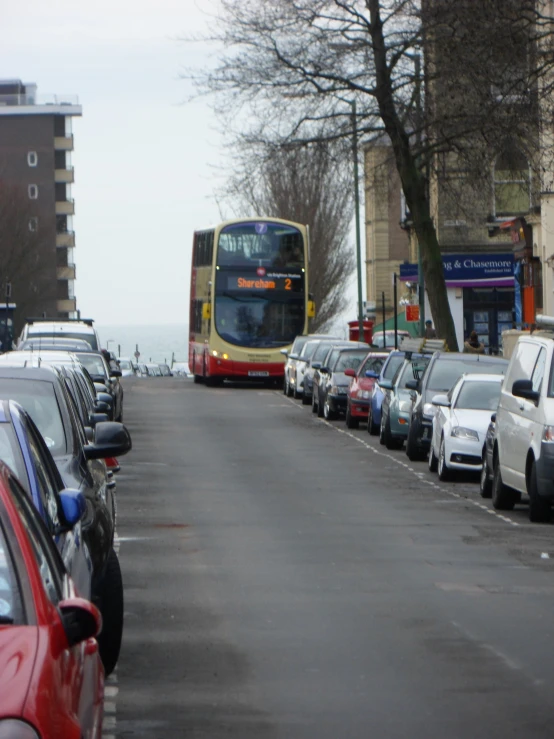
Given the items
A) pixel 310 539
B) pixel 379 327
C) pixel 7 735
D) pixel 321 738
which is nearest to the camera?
pixel 7 735

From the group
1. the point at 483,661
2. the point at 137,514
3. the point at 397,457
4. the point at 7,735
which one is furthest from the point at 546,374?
the point at 7,735

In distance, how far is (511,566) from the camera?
12594 millimetres

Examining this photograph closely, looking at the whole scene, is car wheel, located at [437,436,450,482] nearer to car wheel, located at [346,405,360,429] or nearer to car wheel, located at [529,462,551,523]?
car wheel, located at [529,462,551,523]

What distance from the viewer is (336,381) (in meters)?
34.8

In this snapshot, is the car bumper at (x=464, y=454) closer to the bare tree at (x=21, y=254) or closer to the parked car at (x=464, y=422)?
the parked car at (x=464, y=422)

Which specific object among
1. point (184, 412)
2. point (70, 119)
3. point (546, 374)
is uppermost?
point (70, 119)

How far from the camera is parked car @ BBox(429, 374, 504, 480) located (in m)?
20.5

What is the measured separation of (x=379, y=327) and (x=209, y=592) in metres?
61.4

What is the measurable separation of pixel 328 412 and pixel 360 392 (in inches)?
114

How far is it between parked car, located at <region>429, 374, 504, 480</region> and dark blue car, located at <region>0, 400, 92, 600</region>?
13.7 metres

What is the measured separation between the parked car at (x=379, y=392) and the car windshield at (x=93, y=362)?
508cm

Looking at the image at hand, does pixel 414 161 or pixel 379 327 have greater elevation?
pixel 414 161

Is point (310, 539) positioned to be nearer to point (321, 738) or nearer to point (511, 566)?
point (511, 566)

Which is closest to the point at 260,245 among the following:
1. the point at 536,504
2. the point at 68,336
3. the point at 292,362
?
the point at 292,362
